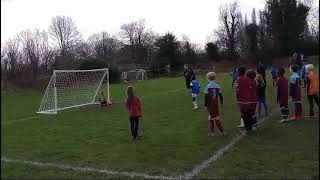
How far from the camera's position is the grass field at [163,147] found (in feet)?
29.5

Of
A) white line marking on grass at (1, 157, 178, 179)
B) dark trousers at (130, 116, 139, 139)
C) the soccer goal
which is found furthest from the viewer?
the soccer goal

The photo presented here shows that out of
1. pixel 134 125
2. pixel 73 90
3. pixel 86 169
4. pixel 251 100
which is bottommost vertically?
pixel 86 169

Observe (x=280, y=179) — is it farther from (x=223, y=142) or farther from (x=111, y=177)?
(x=223, y=142)

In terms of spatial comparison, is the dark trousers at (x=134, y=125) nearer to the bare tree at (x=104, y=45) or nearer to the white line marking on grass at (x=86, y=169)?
the white line marking on grass at (x=86, y=169)

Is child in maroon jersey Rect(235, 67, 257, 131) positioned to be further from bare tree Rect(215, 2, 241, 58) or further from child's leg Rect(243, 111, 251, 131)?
bare tree Rect(215, 2, 241, 58)

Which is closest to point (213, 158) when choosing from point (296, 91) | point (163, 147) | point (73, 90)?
point (163, 147)

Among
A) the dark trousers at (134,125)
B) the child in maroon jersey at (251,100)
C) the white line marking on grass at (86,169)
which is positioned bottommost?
the white line marking on grass at (86,169)

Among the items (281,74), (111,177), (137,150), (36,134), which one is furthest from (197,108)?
(111,177)

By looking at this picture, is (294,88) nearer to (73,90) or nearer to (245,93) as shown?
(245,93)

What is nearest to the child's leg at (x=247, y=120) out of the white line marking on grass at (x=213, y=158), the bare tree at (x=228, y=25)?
the white line marking on grass at (x=213, y=158)

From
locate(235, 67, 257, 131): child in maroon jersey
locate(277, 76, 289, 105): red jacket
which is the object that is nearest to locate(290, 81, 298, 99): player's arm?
locate(277, 76, 289, 105): red jacket

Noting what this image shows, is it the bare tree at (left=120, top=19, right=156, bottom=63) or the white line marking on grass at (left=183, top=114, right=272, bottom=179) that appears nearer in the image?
the white line marking on grass at (left=183, top=114, right=272, bottom=179)

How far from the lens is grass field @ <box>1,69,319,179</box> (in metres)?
8.99

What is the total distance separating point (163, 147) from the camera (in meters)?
11.8
